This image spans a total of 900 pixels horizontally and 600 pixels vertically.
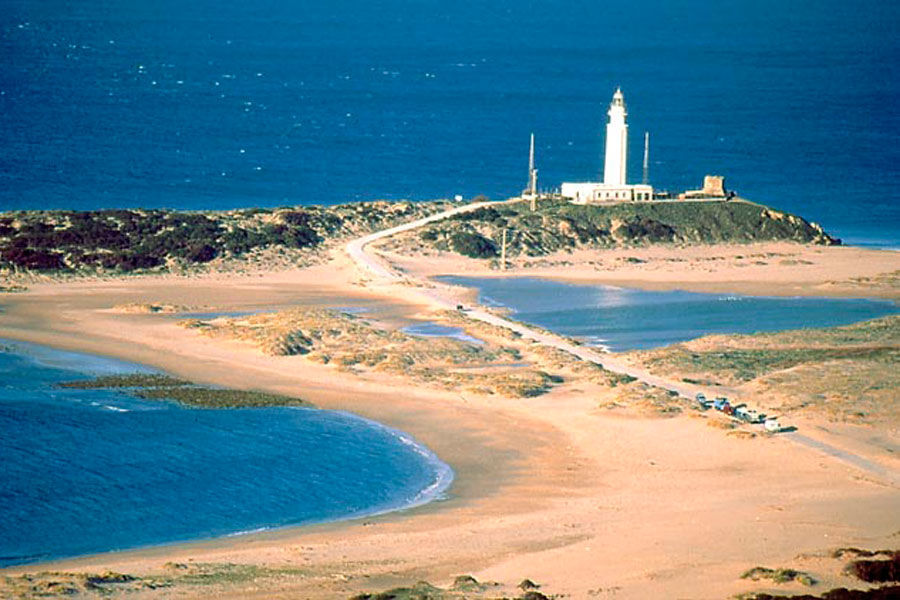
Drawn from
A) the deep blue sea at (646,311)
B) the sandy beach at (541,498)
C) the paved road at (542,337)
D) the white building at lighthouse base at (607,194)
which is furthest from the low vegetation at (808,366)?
the white building at lighthouse base at (607,194)

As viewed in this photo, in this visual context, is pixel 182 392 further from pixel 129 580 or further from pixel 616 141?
pixel 616 141

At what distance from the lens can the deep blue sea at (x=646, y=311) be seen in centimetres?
5312

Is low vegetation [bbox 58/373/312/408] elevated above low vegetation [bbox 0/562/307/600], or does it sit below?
above

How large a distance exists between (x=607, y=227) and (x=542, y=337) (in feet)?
76.2

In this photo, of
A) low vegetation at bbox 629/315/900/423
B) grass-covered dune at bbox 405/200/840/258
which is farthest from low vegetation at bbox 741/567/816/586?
grass-covered dune at bbox 405/200/840/258

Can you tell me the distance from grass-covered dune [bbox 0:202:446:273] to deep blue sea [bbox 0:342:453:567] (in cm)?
1988

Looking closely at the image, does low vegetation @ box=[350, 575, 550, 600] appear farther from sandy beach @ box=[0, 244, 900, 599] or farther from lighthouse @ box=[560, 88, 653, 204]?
lighthouse @ box=[560, 88, 653, 204]

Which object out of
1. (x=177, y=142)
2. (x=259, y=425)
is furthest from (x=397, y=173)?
(x=259, y=425)

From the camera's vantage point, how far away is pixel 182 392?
43000mm

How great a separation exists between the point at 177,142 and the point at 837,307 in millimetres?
62338

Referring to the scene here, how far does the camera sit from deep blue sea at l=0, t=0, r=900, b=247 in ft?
317

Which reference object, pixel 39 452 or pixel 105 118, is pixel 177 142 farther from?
pixel 39 452

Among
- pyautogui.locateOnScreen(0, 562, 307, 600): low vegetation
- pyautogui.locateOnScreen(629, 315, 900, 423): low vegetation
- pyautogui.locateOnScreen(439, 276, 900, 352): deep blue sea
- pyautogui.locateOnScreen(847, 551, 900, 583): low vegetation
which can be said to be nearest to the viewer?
pyautogui.locateOnScreen(0, 562, 307, 600): low vegetation

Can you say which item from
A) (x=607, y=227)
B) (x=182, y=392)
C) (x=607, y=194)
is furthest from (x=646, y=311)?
(x=607, y=194)
